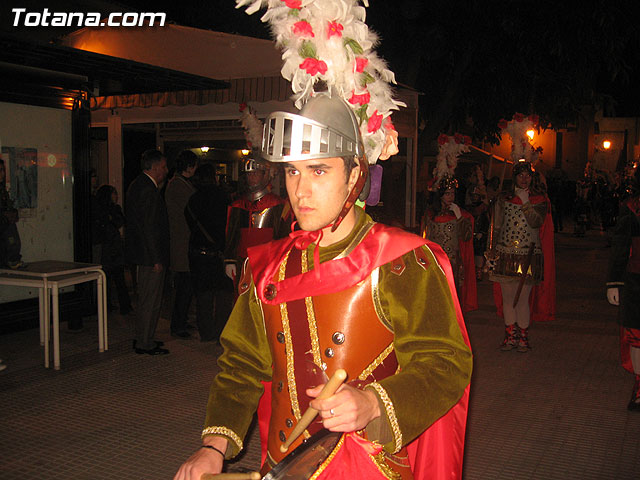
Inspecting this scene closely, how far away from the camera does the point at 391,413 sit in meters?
1.50

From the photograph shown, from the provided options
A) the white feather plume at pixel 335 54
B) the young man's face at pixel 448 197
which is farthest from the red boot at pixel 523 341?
the white feather plume at pixel 335 54

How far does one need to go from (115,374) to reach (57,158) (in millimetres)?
3127

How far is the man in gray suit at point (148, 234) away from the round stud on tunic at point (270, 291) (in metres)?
4.60

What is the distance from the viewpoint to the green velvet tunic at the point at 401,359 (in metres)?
1.53

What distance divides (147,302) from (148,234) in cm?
71

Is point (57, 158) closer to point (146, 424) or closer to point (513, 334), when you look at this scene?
point (146, 424)

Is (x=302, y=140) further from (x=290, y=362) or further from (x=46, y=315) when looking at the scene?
(x=46, y=315)

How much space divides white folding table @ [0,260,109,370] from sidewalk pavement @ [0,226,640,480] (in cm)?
25

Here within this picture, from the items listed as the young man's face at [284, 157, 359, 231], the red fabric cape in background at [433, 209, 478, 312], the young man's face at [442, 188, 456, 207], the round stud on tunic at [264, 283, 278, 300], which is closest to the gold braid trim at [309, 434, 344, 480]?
the round stud on tunic at [264, 283, 278, 300]

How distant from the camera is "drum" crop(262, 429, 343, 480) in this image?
1.34 metres

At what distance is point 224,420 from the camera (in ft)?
5.74

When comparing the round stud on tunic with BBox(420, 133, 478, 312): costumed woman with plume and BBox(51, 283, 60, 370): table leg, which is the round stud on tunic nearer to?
BBox(51, 283, 60, 370): table leg

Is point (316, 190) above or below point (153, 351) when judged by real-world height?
above

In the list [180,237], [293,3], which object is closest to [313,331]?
[293,3]
